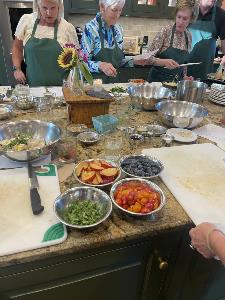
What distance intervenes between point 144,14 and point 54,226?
3960 millimetres

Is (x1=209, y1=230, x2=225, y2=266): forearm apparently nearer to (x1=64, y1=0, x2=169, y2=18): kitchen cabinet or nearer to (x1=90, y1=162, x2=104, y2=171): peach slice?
(x1=90, y1=162, x2=104, y2=171): peach slice

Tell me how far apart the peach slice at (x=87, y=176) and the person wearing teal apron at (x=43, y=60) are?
1.50 metres

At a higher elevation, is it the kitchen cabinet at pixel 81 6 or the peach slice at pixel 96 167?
the kitchen cabinet at pixel 81 6

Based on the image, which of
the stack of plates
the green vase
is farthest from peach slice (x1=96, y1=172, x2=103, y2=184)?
the stack of plates

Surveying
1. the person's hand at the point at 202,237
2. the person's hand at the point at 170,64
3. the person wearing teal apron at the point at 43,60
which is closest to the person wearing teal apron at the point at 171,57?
the person's hand at the point at 170,64

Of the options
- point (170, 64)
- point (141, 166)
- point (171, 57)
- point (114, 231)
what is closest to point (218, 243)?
point (114, 231)

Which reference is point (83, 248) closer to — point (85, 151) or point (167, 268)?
point (167, 268)

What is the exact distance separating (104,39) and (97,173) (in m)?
1.77

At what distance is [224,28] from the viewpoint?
3.03 meters

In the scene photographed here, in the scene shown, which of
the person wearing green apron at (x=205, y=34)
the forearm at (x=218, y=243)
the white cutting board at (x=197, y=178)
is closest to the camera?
the forearm at (x=218, y=243)

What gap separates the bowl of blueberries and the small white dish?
0.39 m

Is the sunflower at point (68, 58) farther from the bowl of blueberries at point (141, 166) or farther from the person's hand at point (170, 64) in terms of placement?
the person's hand at point (170, 64)

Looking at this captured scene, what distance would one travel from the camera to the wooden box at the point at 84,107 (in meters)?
1.50

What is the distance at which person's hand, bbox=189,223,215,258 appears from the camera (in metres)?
0.84
